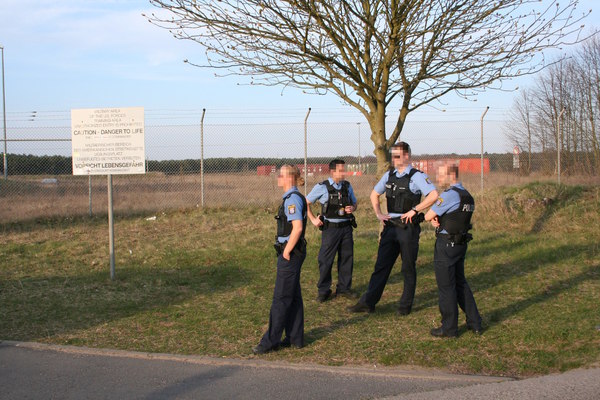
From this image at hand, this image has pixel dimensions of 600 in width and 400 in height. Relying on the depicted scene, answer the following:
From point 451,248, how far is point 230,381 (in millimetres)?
2473

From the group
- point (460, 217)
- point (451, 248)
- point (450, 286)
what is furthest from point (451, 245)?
point (450, 286)

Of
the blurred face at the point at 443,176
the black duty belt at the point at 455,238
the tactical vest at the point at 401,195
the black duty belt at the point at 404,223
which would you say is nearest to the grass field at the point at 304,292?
the black duty belt at the point at 455,238

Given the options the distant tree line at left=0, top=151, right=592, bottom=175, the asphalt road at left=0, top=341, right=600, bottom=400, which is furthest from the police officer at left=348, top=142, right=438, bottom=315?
the distant tree line at left=0, top=151, right=592, bottom=175

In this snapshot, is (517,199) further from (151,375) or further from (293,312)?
(151,375)

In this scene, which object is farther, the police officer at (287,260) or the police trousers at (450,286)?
the police trousers at (450,286)

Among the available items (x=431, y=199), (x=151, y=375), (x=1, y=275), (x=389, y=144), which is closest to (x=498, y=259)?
(x=389, y=144)

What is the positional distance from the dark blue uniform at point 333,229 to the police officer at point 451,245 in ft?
5.52

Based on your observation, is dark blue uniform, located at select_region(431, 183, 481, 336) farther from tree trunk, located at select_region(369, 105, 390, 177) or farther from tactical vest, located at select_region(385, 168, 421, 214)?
tree trunk, located at select_region(369, 105, 390, 177)

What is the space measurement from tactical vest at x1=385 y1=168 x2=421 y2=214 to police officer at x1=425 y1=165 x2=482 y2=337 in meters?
0.63

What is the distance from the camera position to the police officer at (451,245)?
5852 mm

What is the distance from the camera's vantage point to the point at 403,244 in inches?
262

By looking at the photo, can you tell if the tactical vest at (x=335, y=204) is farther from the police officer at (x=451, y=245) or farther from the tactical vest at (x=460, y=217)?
the tactical vest at (x=460, y=217)

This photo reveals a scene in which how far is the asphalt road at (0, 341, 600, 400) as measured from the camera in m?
4.57

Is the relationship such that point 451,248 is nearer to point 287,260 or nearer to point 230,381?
point 287,260
